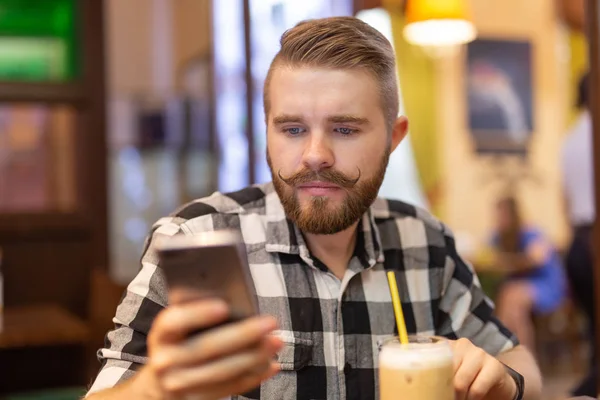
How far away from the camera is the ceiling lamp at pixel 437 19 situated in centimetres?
427

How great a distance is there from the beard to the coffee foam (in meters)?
0.39

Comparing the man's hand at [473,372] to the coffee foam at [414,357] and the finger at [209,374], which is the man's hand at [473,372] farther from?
the finger at [209,374]

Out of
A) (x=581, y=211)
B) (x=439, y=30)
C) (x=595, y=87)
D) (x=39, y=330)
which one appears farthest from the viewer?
(x=439, y=30)

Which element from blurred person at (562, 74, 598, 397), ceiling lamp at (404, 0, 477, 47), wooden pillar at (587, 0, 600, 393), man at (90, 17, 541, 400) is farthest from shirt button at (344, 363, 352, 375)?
ceiling lamp at (404, 0, 477, 47)

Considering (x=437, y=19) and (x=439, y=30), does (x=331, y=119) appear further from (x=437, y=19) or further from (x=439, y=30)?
(x=439, y=30)

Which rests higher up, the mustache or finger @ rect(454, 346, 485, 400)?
the mustache

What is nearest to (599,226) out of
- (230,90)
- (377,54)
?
(377,54)

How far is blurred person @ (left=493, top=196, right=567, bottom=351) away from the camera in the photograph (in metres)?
5.92

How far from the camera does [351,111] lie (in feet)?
4.65

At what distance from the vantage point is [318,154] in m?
1.36

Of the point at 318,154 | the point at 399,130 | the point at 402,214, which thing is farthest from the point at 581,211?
the point at 318,154

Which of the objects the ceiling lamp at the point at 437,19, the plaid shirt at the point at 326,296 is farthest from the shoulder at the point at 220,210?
the ceiling lamp at the point at 437,19

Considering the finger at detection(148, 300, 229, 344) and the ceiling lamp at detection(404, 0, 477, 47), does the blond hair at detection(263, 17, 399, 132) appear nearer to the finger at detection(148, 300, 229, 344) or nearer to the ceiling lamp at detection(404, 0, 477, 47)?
the finger at detection(148, 300, 229, 344)

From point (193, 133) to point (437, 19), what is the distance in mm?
2215
